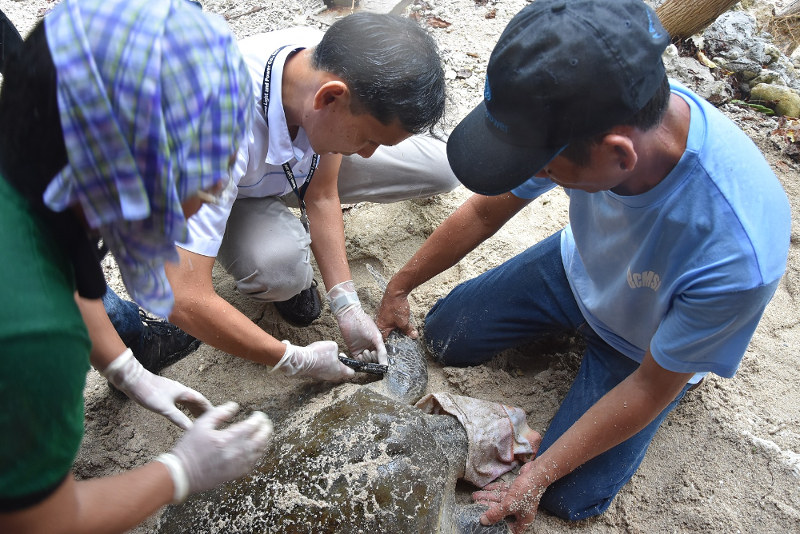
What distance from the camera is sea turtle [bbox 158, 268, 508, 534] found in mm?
1562

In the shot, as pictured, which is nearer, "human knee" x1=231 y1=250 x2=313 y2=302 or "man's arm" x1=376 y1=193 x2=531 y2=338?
"man's arm" x1=376 y1=193 x2=531 y2=338

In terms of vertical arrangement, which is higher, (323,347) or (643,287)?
(643,287)

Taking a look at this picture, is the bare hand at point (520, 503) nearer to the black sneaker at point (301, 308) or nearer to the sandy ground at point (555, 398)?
the sandy ground at point (555, 398)

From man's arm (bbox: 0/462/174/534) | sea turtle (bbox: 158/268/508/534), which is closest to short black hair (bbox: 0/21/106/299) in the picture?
man's arm (bbox: 0/462/174/534)

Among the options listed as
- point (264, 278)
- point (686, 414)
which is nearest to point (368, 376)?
point (264, 278)

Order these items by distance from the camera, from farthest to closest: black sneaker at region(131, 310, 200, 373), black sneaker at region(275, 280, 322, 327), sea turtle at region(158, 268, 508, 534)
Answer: black sneaker at region(275, 280, 322, 327) → black sneaker at region(131, 310, 200, 373) → sea turtle at region(158, 268, 508, 534)

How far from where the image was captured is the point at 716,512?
1.96m

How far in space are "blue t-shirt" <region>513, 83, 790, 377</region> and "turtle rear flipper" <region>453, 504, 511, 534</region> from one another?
0.75 meters

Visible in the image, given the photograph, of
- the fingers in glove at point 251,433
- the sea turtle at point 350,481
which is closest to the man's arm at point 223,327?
the sea turtle at point 350,481

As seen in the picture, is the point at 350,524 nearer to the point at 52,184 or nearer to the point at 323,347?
the point at 323,347

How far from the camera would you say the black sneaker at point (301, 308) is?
99.1 inches

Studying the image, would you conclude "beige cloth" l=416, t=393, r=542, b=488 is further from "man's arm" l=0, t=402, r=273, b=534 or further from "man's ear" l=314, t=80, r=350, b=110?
"man's ear" l=314, t=80, r=350, b=110

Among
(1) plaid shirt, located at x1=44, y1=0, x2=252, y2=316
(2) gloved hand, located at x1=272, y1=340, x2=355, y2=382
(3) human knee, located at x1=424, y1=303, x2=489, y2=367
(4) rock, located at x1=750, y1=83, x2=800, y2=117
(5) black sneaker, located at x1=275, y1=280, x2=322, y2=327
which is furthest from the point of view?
(4) rock, located at x1=750, y1=83, x2=800, y2=117

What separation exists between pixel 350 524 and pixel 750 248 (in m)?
1.21
